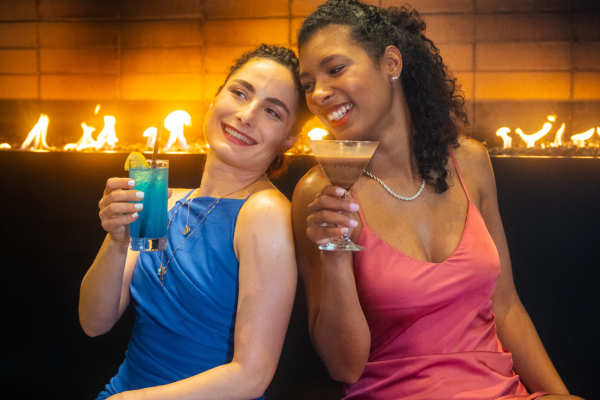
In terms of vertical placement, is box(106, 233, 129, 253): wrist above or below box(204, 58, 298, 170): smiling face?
below

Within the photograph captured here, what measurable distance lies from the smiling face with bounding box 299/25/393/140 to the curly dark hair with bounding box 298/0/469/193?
38mm

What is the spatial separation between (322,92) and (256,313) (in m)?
0.68

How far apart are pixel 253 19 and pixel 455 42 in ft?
5.91

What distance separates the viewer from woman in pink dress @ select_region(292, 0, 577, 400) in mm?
1327

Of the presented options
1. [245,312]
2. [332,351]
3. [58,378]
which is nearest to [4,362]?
[58,378]

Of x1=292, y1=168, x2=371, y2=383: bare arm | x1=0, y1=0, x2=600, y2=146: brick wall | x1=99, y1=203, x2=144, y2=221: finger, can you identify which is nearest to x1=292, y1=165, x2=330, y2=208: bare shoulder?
x1=292, y1=168, x2=371, y2=383: bare arm

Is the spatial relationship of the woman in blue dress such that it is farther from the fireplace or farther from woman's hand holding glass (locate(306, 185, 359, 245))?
the fireplace

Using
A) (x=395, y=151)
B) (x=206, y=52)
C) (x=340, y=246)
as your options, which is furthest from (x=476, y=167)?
(x=206, y=52)

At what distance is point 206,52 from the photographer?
172 inches

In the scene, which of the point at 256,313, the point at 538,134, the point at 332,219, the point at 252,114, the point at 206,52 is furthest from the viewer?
the point at 206,52

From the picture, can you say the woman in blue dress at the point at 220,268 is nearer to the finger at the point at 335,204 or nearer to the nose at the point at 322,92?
the nose at the point at 322,92

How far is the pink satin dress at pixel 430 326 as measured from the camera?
1323 millimetres

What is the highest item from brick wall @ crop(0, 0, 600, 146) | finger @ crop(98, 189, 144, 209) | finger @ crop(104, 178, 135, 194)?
brick wall @ crop(0, 0, 600, 146)

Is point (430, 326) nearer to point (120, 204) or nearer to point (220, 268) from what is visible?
point (220, 268)
